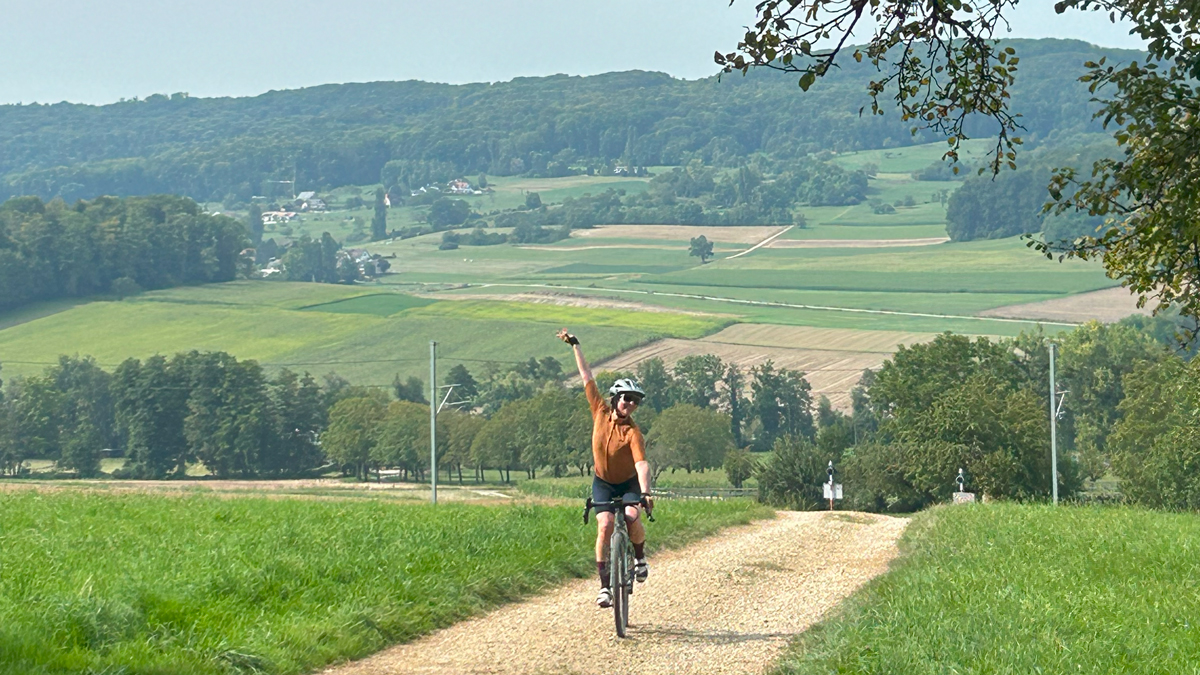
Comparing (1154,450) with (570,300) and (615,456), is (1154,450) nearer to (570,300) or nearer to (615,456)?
(615,456)

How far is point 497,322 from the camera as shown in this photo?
520 ft

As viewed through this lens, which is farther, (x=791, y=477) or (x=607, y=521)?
(x=791, y=477)

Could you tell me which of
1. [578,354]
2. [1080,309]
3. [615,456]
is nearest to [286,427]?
[1080,309]

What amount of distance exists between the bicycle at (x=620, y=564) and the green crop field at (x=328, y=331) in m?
124

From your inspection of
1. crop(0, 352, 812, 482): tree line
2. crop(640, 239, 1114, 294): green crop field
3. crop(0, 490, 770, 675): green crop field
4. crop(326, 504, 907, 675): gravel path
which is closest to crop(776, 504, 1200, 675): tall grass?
crop(326, 504, 907, 675): gravel path

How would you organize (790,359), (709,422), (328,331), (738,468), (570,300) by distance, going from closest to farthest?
1. (738,468)
2. (709,422)
3. (790,359)
4. (328,331)
5. (570,300)

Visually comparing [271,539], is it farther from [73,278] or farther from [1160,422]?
[73,278]

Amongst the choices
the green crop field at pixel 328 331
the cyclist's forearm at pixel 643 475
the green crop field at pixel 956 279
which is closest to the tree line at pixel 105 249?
the green crop field at pixel 328 331

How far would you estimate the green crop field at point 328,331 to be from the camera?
473ft

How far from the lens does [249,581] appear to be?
13.9 meters

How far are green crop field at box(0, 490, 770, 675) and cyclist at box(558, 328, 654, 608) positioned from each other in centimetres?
169

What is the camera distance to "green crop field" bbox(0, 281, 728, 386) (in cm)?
14425

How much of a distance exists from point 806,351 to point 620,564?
12836 centimetres

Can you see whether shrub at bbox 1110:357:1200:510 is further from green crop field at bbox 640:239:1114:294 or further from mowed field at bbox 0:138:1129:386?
green crop field at bbox 640:239:1114:294
